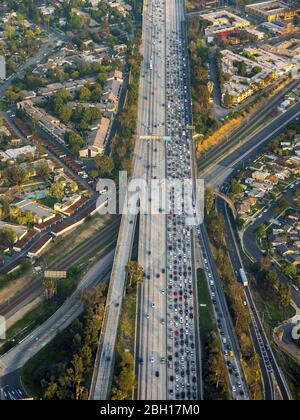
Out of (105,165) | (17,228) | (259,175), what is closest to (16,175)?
(17,228)

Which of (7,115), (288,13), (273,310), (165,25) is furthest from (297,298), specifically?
(288,13)

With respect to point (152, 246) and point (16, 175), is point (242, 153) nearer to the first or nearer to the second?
point (152, 246)

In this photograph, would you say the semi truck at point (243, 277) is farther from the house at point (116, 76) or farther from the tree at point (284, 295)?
the house at point (116, 76)

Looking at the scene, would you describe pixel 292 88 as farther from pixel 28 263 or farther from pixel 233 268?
pixel 28 263

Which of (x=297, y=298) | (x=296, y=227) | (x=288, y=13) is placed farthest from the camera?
(x=288, y=13)

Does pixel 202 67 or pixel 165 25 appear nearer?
pixel 202 67

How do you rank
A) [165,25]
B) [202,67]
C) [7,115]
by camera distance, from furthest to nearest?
[165,25], [202,67], [7,115]
